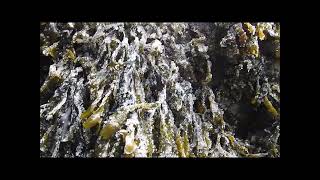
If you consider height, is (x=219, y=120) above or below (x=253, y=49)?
below

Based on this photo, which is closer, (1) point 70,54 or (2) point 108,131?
(2) point 108,131

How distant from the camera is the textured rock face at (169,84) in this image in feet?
5.25

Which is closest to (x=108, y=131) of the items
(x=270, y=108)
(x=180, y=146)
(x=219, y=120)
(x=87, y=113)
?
(x=87, y=113)

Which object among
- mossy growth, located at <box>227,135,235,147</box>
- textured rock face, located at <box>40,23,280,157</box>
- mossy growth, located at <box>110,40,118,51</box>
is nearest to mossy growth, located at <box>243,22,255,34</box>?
textured rock face, located at <box>40,23,280,157</box>

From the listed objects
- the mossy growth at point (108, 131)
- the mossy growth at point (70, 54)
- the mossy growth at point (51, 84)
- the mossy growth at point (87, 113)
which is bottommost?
the mossy growth at point (108, 131)

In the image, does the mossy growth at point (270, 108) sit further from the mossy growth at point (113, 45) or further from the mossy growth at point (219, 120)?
the mossy growth at point (113, 45)

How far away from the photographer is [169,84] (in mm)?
1705

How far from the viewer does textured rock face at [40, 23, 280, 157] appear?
1.60 m

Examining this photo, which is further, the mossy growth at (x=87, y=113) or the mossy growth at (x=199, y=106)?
the mossy growth at (x=199, y=106)

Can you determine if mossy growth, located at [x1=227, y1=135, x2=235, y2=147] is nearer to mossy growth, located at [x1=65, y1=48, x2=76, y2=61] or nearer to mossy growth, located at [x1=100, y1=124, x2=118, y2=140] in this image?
mossy growth, located at [x1=100, y1=124, x2=118, y2=140]

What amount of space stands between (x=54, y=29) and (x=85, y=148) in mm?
588

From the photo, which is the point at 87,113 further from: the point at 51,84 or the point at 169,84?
the point at 169,84

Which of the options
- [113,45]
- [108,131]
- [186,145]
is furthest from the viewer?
[113,45]

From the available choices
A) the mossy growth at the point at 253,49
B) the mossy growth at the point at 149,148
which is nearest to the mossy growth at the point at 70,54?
the mossy growth at the point at 149,148
